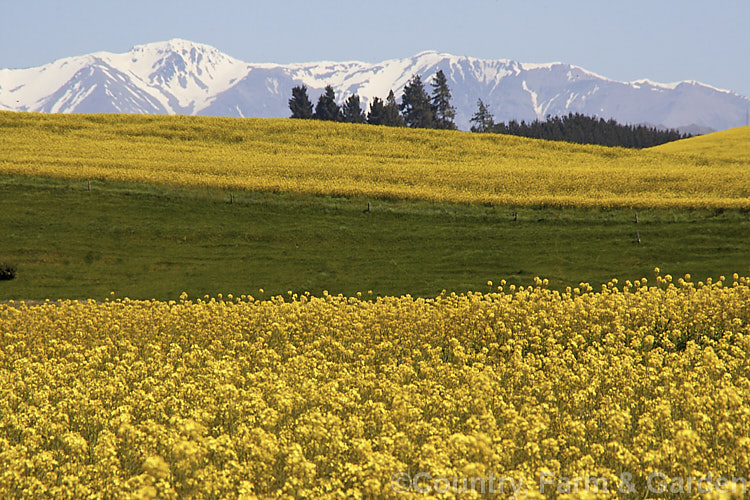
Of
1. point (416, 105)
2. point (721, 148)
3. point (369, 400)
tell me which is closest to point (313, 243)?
point (369, 400)

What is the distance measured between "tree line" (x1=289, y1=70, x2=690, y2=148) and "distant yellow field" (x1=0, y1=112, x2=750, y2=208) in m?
62.3

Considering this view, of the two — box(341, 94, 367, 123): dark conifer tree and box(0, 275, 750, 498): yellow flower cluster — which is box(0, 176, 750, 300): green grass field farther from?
box(341, 94, 367, 123): dark conifer tree

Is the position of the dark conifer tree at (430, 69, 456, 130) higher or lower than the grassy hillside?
higher

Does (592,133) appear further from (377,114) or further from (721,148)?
(721,148)

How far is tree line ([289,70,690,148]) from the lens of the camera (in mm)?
142625

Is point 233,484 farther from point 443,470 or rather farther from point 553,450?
point 553,450

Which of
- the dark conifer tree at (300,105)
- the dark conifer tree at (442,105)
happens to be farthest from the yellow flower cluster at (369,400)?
the dark conifer tree at (442,105)

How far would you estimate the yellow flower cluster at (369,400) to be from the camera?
7961 mm

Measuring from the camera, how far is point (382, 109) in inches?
5586

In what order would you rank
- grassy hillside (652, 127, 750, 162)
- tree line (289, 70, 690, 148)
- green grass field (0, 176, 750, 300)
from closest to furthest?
green grass field (0, 176, 750, 300) → grassy hillside (652, 127, 750, 162) → tree line (289, 70, 690, 148)

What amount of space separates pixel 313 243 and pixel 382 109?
112 m

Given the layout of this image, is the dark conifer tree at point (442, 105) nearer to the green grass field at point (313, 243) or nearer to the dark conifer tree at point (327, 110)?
the dark conifer tree at point (327, 110)

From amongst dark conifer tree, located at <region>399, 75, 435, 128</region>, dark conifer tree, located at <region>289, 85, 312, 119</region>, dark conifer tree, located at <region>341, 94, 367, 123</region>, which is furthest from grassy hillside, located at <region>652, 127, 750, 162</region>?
dark conifer tree, located at <region>289, 85, 312, 119</region>

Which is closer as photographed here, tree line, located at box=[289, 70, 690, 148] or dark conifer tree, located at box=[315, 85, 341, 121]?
tree line, located at box=[289, 70, 690, 148]
